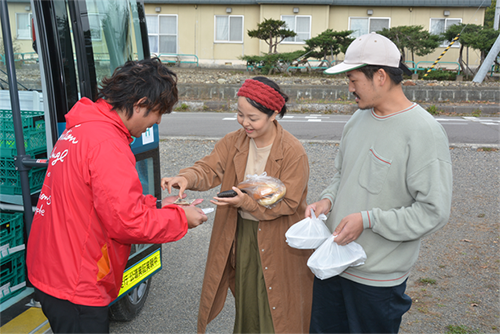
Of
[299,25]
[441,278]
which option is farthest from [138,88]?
[299,25]

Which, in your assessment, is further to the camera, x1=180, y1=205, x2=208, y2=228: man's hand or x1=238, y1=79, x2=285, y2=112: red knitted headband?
x1=238, y1=79, x2=285, y2=112: red knitted headband

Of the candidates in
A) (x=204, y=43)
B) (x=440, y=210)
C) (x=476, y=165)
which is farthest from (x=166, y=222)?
Result: (x=204, y=43)

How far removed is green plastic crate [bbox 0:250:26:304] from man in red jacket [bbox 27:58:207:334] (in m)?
0.89

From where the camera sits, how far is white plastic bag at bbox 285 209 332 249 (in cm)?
231

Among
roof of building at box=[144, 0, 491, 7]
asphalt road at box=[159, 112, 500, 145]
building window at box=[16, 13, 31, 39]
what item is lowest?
asphalt road at box=[159, 112, 500, 145]

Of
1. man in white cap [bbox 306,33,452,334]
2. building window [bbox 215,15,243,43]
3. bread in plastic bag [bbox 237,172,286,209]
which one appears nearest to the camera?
man in white cap [bbox 306,33,452,334]

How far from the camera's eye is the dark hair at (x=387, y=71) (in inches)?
84.4

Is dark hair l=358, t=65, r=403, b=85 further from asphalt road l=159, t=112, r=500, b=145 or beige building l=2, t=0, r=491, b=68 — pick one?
beige building l=2, t=0, r=491, b=68

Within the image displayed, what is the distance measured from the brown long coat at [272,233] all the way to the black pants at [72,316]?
0.93m

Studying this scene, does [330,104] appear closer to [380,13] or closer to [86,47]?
[380,13]

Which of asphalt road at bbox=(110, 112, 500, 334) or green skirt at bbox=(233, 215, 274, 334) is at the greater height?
green skirt at bbox=(233, 215, 274, 334)

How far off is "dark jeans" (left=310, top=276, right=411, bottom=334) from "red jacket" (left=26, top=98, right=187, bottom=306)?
1104 mm

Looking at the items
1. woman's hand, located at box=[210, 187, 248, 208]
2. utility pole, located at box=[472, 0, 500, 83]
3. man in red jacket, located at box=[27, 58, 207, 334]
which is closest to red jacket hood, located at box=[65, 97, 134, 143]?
man in red jacket, located at box=[27, 58, 207, 334]

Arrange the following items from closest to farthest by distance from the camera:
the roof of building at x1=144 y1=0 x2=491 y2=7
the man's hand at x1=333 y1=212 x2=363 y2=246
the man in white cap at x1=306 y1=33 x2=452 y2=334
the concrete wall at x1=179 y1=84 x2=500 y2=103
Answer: the man in white cap at x1=306 y1=33 x2=452 y2=334 < the man's hand at x1=333 y1=212 x2=363 y2=246 < the concrete wall at x1=179 y1=84 x2=500 y2=103 < the roof of building at x1=144 y1=0 x2=491 y2=7
